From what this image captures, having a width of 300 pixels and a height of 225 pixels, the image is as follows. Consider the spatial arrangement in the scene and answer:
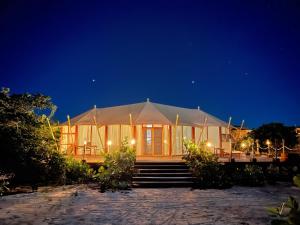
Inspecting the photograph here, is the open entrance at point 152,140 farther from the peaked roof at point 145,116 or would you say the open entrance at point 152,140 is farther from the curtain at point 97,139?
the curtain at point 97,139

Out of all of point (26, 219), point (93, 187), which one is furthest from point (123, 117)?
point (26, 219)

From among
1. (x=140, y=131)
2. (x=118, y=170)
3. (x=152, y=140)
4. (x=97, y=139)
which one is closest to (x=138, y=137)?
(x=140, y=131)

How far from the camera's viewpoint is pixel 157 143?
18.4 m

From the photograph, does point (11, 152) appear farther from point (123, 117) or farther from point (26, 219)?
point (123, 117)

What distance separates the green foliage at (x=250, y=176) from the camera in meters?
11.5

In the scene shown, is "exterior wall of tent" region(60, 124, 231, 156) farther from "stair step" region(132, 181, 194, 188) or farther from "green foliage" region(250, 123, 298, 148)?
"green foliage" region(250, 123, 298, 148)

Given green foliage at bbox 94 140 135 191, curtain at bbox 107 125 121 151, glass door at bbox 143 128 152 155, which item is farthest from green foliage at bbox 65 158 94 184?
glass door at bbox 143 128 152 155

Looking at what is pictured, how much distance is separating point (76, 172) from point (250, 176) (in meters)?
6.39

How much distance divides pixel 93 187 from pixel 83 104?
114409mm

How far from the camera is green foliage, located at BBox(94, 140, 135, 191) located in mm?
10420

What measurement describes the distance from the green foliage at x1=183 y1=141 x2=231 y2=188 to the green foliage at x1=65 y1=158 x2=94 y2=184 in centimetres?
381

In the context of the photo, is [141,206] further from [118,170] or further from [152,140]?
[152,140]

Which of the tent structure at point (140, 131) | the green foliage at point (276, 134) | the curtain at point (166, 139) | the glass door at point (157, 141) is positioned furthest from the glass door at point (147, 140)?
the green foliage at point (276, 134)

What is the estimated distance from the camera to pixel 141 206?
290 inches
